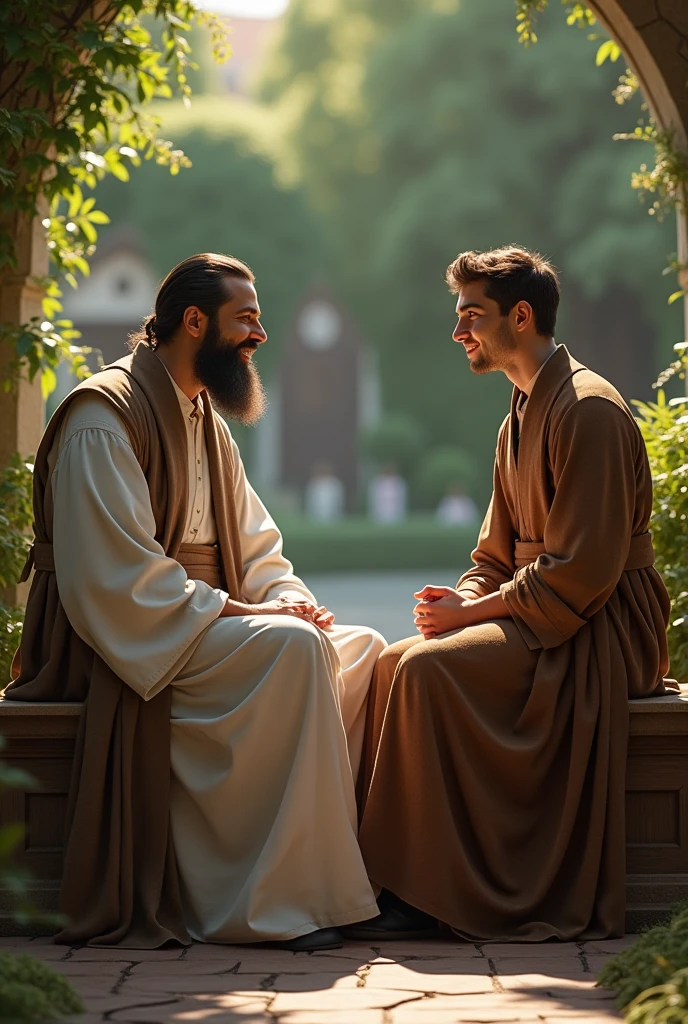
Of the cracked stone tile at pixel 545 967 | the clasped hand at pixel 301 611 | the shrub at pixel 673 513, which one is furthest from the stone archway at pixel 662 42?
the cracked stone tile at pixel 545 967

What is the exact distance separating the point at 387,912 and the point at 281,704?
2.16 feet

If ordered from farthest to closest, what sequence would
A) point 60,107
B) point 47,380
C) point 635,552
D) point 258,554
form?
point 47,380 → point 60,107 → point 258,554 → point 635,552

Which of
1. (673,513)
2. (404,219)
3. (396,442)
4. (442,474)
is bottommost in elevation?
(673,513)

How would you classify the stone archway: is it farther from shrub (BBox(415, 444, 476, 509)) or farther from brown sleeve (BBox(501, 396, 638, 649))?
shrub (BBox(415, 444, 476, 509))

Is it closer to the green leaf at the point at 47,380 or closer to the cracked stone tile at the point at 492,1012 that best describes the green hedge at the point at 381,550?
the green leaf at the point at 47,380

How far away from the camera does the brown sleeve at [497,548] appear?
444 cm

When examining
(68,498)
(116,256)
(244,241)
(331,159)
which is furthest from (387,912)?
(116,256)

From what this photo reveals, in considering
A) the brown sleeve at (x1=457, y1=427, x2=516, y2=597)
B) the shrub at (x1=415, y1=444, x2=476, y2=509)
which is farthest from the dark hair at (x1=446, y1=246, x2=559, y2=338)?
the shrub at (x1=415, y1=444, x2=476, y2=509)

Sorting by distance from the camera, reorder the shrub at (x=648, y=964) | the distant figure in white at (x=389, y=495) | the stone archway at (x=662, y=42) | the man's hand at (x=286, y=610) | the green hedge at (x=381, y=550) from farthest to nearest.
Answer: the distant figure in white at (x=389, y=495) → the green hedge at (x=381, y=550) → the stone archway at (x=662, y=42) → the man's hand at (x=286, y=610) → the shrub at (x=648, y=964)

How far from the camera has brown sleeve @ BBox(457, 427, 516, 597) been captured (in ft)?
14.6

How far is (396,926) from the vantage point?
3865 millimetres

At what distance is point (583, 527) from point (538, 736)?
598mm

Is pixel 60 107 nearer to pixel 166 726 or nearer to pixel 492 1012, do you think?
pixel 166 726

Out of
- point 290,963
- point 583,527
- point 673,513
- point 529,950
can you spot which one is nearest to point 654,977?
point 529,950
